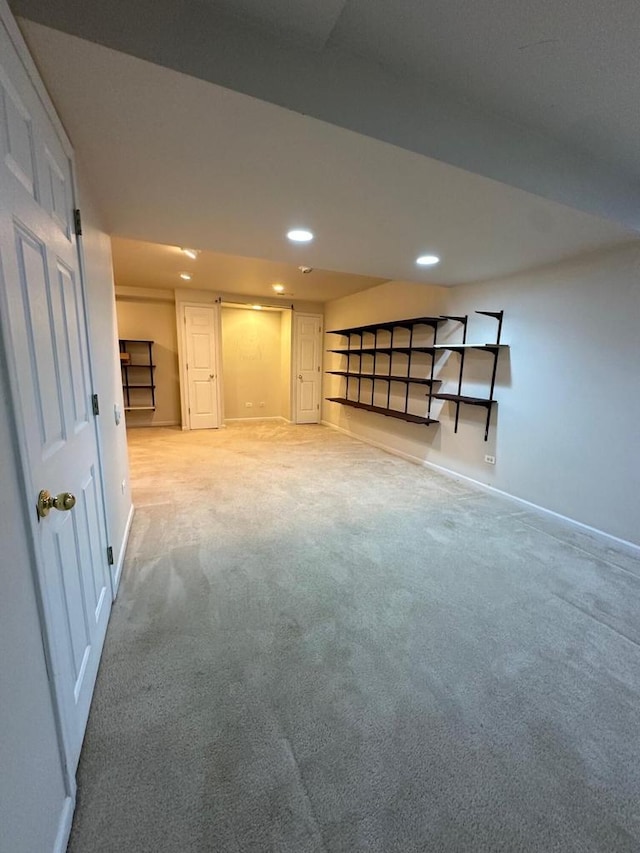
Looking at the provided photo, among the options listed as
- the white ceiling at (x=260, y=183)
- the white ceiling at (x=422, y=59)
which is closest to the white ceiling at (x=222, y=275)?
the white ceiling at (x=260, y=183)

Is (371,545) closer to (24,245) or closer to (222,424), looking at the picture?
(24,245)

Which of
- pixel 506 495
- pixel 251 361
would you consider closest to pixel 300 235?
pixel 506 495

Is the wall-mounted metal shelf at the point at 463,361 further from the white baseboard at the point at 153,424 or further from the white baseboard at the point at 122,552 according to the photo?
the white baseboard at the point at 153,424

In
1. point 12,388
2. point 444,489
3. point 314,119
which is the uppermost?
point 314,119

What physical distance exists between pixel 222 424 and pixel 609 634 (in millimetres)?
5983

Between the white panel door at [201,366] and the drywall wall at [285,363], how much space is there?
55.5 inches

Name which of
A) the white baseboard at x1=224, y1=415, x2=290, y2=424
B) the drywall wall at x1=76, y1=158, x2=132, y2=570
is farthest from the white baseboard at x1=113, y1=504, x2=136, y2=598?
the white baseboard at x1=224, y1=415, x2=290, y2=424

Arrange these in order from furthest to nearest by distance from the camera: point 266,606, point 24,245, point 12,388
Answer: point 266,606 → point 24,245 → point 12,388

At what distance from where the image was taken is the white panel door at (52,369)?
0.87m

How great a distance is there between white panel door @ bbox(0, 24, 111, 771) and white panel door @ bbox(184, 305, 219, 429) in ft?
15.6

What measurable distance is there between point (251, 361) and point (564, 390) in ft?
18.6

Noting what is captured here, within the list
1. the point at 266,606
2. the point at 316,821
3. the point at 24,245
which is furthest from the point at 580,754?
the point at 24,245

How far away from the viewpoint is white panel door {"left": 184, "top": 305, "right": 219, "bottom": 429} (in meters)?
6.09

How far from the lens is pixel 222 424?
6.64 m
